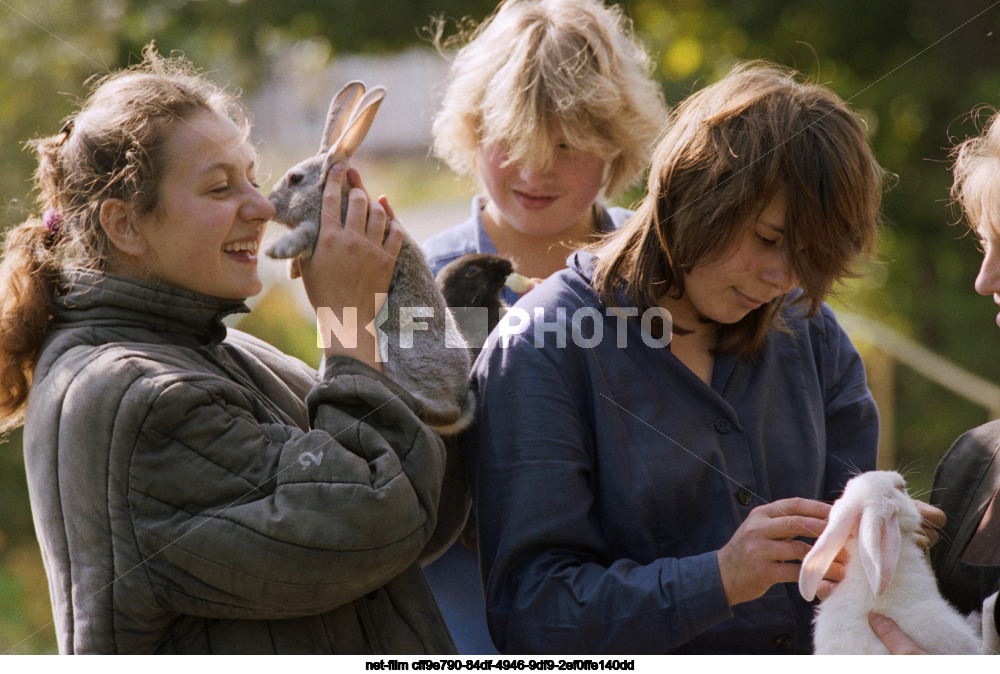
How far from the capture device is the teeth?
213 cm

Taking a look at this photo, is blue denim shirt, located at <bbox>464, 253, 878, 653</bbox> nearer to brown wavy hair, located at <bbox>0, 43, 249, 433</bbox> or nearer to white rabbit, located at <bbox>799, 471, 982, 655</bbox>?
white rabbit, located at <bbox>799, 471, 982, 655</bbox>

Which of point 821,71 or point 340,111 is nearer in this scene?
point 340,111

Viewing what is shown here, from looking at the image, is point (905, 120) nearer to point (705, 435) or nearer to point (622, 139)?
point (622, 139)

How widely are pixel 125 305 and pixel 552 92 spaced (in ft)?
5.05

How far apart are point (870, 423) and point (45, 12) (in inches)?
263

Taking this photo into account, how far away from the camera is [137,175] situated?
2037mm

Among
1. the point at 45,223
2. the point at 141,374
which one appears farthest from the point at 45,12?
the point at 141,374

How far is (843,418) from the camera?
231 cm

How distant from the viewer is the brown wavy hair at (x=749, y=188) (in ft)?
6.51

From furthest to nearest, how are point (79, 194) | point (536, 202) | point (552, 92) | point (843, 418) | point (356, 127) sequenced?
point (536, 202), point (552, 92), point (356, 127), point (843, 418), point (79, 194)

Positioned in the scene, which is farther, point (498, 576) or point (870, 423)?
point (870, 423)

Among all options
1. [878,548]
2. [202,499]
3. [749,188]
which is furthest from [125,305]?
[878,548]

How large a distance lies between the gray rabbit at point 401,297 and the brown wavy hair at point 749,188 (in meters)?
0.46

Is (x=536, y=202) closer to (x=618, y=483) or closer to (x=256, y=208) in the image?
(x=256, y=208)
